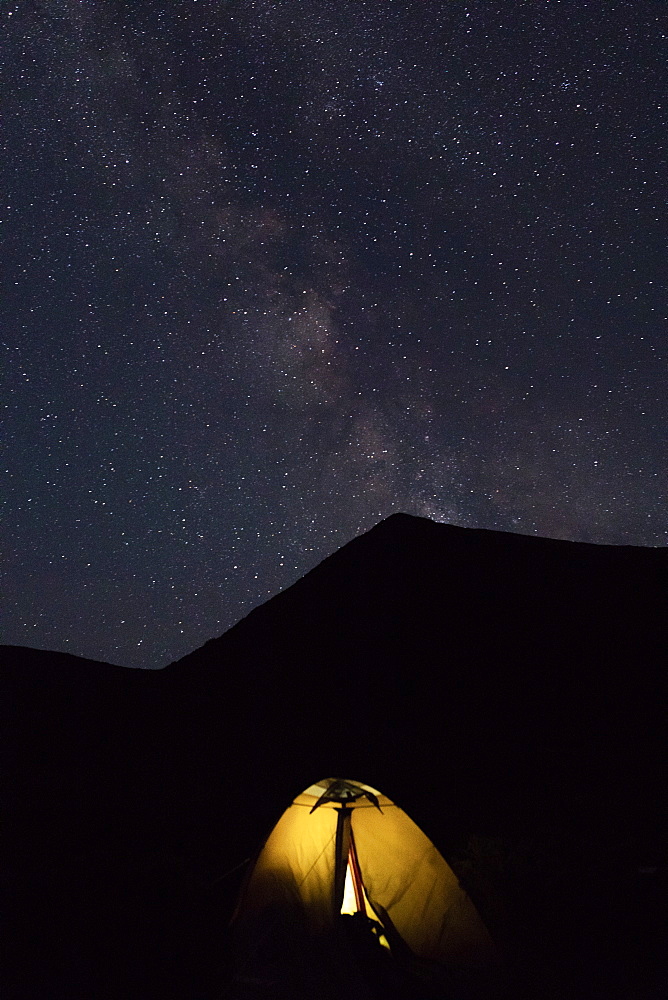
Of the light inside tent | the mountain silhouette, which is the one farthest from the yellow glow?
the mountain silhouette

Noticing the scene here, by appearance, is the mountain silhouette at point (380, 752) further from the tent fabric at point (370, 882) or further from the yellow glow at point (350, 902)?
the yellow glow at point (350, 902)

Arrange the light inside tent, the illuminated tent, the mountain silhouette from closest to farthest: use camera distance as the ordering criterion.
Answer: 1. the illuminated tent
2. the light inside tent
3. the mountain silhouette

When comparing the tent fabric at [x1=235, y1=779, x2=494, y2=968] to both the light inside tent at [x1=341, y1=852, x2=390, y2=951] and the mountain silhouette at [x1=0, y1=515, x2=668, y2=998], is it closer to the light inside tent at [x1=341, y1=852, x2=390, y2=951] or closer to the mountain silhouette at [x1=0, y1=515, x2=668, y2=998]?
the light inside tent at [x1=341, y1=852, x2=390, y2=951]

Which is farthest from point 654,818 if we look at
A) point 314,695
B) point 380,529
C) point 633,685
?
point 380,529

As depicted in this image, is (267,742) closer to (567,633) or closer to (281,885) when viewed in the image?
(567,633)

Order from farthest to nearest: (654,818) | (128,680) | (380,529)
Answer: (380,529), (128,680), (654,818)

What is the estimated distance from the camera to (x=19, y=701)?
75.5 ft

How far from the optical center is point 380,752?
20.5 metres

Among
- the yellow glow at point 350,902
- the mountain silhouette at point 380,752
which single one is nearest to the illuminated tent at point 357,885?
the yellow glow at point 350,902

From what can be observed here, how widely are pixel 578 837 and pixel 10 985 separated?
348 inches

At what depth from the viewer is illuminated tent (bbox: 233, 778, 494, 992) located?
621 cm

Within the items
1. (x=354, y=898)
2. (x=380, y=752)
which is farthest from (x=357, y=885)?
(x=380, y=752)

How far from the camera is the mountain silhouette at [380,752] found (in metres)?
8.32

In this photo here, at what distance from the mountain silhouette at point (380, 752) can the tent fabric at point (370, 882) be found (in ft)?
3.25
